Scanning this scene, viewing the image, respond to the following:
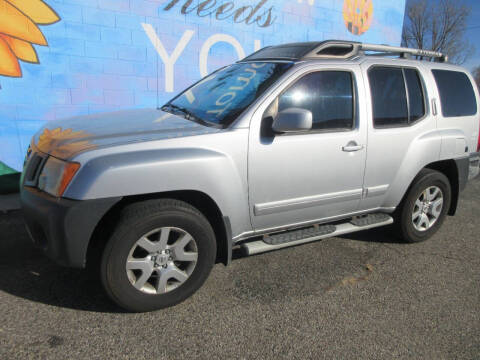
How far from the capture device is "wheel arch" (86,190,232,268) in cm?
248

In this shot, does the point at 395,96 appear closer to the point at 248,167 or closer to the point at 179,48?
the point at 248,167

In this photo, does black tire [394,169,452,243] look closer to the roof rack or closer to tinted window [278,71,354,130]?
tinted window [278,71,354,130]

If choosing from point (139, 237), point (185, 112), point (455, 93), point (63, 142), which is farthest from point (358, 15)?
point (139, 237)

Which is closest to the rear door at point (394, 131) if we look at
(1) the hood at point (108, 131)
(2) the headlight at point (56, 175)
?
(1) the hood at point (108, 131)

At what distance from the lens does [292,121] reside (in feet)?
8.96

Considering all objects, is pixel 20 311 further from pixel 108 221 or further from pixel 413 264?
pixel 413 264

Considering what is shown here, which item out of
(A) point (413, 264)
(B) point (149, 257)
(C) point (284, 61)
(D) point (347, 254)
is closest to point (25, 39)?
(C) point (284, 61)

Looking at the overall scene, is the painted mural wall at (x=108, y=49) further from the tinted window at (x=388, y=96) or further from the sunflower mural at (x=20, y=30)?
the tinted window at (x=388, y=96)

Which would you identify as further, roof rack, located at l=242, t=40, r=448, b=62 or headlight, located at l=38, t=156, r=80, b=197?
roof rack, located at l=242, t=40, r=448, b=62

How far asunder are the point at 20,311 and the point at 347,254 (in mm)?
2768

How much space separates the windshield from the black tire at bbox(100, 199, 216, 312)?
74cm

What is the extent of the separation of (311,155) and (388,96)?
110 centimetres

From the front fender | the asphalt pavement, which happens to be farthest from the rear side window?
the front fender

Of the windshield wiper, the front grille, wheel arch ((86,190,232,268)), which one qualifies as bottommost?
wheel arch ((86,190,232,268))
